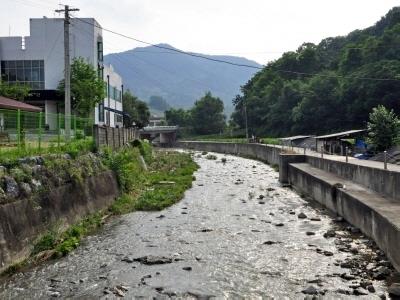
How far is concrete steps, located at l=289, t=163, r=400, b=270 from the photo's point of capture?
12266 millimetres

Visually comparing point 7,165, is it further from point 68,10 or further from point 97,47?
point 97,47

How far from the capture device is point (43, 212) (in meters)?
15.0

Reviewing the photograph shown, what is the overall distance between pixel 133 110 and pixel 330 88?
49867 mm

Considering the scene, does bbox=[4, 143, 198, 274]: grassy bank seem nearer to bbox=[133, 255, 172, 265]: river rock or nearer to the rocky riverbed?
the rocky riverbed

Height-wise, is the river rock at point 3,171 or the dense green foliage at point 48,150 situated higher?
the dense green foliage at point 48,150

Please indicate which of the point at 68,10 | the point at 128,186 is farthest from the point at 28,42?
the point at 128,186

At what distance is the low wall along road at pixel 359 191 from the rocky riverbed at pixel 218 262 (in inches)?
21.1

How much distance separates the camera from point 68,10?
27.6m

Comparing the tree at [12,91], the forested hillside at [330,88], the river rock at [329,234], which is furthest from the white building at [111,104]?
the river rock at [329,234]

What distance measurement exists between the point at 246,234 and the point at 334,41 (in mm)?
117857

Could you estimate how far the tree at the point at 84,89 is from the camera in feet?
158

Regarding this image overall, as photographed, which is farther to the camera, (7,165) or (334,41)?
(334,41)

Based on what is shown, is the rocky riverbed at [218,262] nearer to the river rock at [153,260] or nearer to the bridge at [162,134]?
the river rock at [153,260]

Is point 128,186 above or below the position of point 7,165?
below
